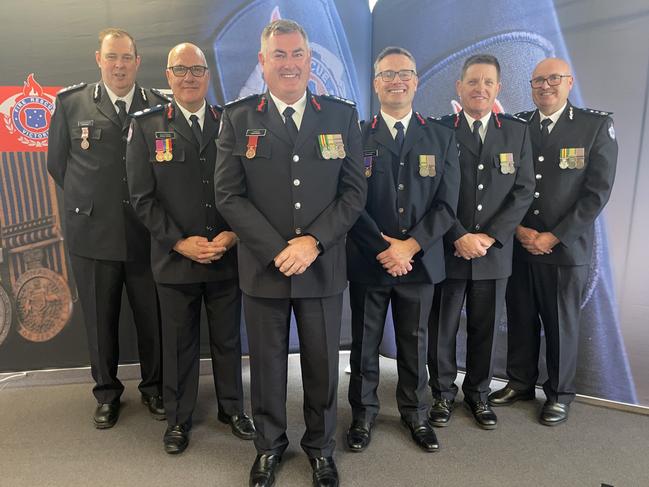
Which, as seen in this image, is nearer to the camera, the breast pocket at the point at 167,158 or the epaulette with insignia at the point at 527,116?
the breast pocket at the point at 167,158

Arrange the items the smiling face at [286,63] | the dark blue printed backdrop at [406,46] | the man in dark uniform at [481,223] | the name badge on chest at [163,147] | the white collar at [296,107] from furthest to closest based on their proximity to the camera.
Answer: the dark blue printed backdrop at [406,46] → the man in dark uniform at [481,223] → the name badge on chest at [163,147] → the white collar at [296,107] → the smiling face at [286,63]

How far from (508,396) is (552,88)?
72.0 inches

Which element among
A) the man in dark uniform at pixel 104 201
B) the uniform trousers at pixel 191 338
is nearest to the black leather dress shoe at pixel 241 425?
the uniform trousers at pixel 191 338

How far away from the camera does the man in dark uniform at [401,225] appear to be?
230cm

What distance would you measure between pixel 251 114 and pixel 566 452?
2.29 m

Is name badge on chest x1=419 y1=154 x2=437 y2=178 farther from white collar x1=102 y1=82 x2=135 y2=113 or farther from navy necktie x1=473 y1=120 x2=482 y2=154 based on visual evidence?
white collar x1=102 y1=82 x2=135 y2=113

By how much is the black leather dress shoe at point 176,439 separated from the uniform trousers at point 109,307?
511 mm

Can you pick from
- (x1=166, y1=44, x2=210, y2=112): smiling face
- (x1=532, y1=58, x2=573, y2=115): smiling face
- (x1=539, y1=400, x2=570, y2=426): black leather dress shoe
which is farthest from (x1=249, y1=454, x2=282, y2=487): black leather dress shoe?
(x1=532, y1=58, x2=573, y2=115): smiling face

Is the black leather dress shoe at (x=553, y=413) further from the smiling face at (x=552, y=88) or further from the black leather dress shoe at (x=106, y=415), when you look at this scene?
the black leather dress shoe at (x=106, y=415)

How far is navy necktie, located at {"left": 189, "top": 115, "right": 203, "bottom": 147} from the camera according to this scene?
2338 millimetres

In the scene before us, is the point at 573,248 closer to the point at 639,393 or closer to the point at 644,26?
the point at 639,393

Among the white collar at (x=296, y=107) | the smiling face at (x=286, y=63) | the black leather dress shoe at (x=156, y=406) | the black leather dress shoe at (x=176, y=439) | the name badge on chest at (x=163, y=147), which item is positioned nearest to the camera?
the smiling face at (x=286, y=63)

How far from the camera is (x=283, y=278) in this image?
2.04 m

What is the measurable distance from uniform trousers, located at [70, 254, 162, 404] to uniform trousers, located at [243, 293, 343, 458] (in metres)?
0.90
